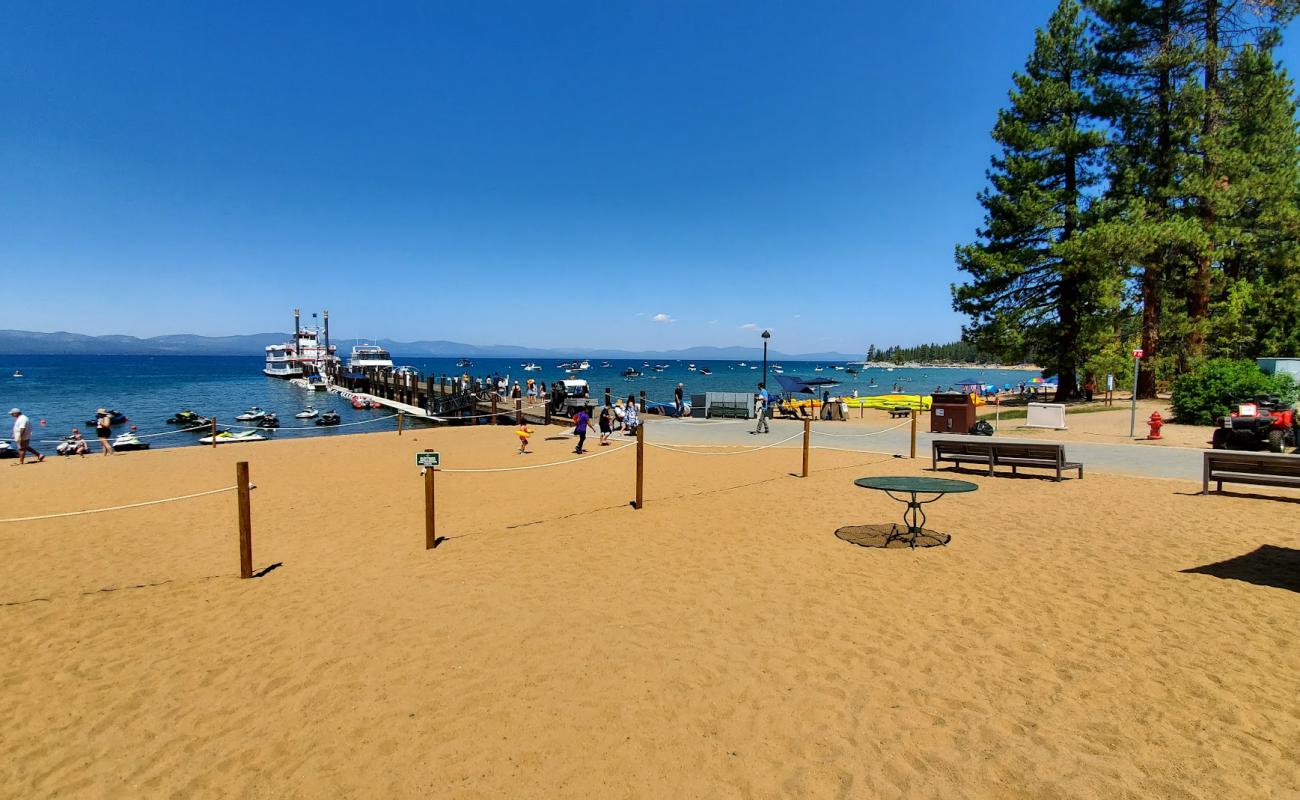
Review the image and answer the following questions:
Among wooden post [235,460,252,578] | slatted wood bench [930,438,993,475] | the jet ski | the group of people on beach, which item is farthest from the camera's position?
the jet ski

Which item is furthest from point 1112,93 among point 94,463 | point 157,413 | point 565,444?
point 157,413

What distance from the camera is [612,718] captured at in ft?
12.4

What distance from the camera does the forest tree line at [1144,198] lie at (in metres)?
21.3

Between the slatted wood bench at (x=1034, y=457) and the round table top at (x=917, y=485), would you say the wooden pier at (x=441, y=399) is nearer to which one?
the slatted wood bench at (x=1034, y=457)

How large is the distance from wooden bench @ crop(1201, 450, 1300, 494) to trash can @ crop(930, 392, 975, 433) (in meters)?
9.14

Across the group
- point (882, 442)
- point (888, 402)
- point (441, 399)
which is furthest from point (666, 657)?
point (441, 399)

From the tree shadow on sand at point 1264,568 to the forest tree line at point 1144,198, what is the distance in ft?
59.3

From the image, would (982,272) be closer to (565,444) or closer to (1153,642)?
(565,444)

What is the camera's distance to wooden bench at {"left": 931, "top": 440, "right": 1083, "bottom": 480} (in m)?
11.0

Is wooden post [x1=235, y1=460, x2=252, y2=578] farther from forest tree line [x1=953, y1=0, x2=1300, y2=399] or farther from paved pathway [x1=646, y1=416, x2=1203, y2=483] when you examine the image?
forest tree line [x1=953, y1=0, x2=1300, y2=399]

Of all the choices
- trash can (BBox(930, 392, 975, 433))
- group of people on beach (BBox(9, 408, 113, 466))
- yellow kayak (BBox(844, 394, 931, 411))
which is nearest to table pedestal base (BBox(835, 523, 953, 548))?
trash can (BBox(930, 392, 975, 433))

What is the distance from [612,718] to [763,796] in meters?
1.10

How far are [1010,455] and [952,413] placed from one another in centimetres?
809

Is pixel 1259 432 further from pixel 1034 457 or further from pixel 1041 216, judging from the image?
pixel 1041 216
